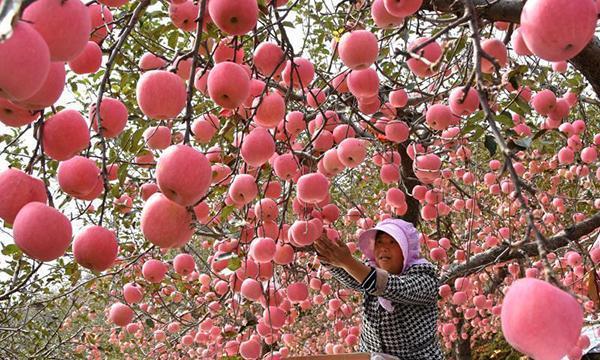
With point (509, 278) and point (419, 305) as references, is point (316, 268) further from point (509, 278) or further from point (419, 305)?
point (509, 278)

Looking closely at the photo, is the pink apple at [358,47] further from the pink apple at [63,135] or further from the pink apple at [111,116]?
the pink apple at [63,135]

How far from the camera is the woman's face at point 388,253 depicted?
2.82 metres

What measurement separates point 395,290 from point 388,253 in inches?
19.4

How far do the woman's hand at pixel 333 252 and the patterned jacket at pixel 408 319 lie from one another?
310 mm

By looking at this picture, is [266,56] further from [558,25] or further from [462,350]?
[462,350]

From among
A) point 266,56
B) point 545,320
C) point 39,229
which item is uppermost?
point 266,56

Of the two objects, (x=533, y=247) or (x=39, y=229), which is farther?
(x=533, y=247)

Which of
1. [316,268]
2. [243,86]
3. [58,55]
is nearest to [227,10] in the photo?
[243,86]

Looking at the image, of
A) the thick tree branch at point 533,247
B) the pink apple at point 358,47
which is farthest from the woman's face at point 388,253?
the pink apple at point 358,47

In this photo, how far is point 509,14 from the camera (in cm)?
151

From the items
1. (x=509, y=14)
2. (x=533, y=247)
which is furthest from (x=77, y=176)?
(x=533, y=247)

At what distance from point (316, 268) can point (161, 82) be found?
2.83 metres

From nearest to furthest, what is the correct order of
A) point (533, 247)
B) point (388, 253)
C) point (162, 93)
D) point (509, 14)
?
point (162, 93) < point (509, 14) < point (388, 253) < point (533, 247)

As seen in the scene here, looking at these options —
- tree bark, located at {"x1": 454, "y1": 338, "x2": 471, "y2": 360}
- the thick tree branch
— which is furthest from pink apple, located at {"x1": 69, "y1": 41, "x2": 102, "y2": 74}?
tree bark, located at {"x1": 454, "y1": 338, "x2": 471, "y2": 360}
